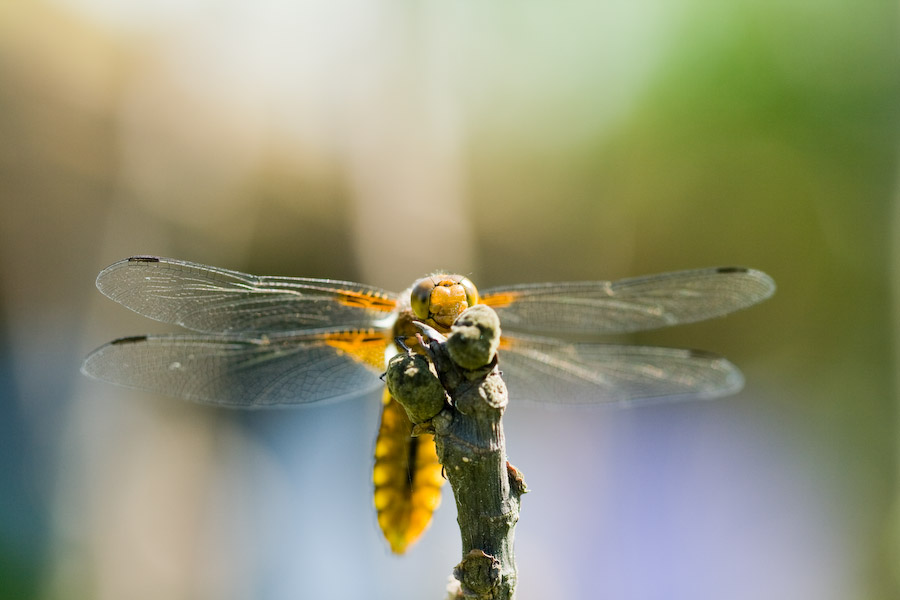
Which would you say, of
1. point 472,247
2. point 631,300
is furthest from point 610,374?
point 472,247

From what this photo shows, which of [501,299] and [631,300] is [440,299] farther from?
[631,300]

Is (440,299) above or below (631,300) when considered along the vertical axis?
below

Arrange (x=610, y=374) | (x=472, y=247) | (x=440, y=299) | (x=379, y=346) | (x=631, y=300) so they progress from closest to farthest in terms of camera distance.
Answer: (x=440, y=299)
(x=379, y=346)
(x=631, y=300)
(x=610, y=374)
(x=472, y=247)

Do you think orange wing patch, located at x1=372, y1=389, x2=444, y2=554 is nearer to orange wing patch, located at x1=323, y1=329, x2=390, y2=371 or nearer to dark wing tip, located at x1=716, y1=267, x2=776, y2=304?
orange wing patch, located at x1=323, y1=329, x2=390, y2=371

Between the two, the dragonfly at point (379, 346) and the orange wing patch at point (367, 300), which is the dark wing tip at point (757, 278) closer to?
the dragonfly at point (379, 346)

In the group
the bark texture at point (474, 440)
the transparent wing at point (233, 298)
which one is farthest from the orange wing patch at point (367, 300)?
the bark texture at point (474, 440)

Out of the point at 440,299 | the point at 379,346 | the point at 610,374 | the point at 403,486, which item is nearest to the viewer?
the point at 440,299

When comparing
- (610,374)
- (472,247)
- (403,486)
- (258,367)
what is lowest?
(403,486)

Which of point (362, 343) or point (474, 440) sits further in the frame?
point (362, 343)

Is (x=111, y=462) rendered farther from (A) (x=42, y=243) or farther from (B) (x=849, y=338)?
(B) (x=849, y=338)

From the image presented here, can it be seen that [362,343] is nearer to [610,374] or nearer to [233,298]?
[233,298]
